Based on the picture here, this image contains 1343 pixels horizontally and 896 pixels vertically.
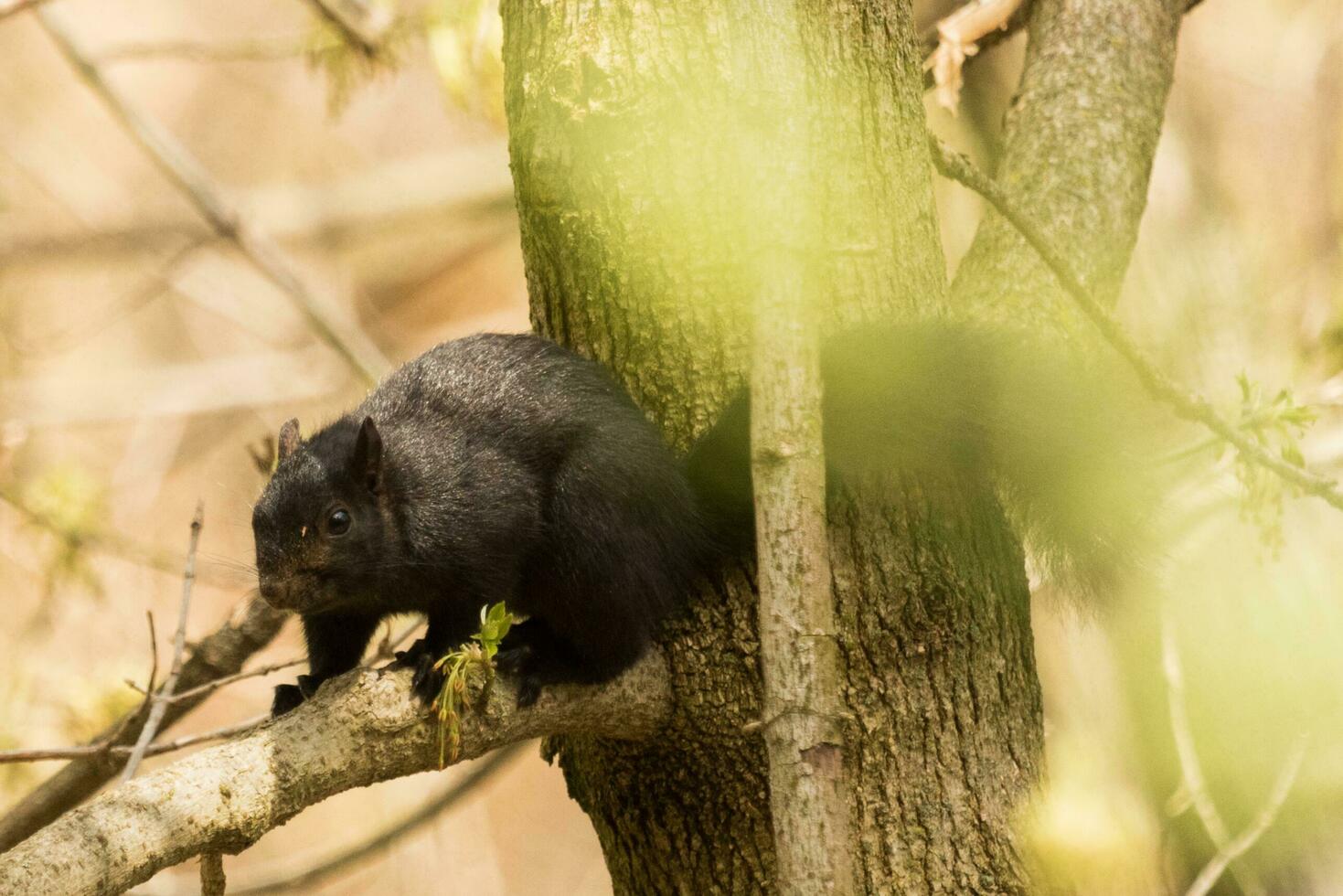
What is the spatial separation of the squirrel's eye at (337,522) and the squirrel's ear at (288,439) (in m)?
0.23

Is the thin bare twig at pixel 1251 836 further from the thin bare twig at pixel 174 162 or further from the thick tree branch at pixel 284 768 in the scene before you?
the thin bare twig at pixel 174 162

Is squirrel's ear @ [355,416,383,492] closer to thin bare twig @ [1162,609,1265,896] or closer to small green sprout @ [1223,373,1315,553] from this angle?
small green sprout @ [1223,373,1315,553]

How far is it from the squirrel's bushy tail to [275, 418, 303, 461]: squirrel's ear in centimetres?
92

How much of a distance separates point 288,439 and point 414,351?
6.30m

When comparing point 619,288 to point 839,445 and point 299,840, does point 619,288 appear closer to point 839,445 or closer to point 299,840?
point 839,445

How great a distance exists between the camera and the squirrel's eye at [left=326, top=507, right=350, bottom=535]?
99.3 inches

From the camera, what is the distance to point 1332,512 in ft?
15.8

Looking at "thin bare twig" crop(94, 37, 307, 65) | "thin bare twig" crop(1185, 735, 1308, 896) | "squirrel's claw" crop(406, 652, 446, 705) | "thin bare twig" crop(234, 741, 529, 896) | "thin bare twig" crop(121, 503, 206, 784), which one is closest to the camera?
"squirrel's claw" crop(406, 652, 446, 705)

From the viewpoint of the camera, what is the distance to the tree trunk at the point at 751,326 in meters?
2.38

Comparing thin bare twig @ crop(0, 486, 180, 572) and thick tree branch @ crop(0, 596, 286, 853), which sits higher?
thin bare twig @ crop(0, 486, 180, 572)

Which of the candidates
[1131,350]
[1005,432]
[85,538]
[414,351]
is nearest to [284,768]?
[1005,432]

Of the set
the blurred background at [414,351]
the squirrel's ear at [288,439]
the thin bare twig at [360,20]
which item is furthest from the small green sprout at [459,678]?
the thin bare twig at [360,20]

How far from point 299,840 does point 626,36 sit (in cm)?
666

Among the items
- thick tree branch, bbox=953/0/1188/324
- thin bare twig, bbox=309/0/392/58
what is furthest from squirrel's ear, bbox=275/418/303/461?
thick tree branch, bbox=953/0/1188/324
